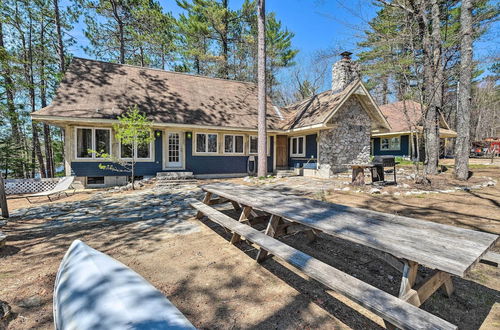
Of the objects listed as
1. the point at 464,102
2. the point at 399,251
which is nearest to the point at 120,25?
the point at 464,102

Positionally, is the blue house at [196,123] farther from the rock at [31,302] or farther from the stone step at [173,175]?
the rock at [31,302]

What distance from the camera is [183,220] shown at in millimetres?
5035

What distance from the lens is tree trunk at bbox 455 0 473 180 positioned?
854 cm

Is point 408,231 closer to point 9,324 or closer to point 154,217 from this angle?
point 9,324

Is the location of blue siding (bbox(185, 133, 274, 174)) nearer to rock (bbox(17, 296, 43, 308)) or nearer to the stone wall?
the stone wall

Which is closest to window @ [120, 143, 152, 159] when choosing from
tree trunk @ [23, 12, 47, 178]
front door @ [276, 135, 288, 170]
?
front door @ [276, 135, 288, 170]

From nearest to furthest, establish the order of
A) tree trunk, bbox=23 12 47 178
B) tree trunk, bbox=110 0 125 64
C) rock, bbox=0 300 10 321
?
1. rock, bbox=0 300 10 321
2. tree trunk, bbox=23 12 47 178
3. tree trunk, bbox=110 0 125 64

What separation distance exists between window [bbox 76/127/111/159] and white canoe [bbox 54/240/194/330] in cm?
930

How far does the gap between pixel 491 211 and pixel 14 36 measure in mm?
26539

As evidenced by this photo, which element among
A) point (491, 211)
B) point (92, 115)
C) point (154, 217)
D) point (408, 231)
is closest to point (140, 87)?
point (92, 115)

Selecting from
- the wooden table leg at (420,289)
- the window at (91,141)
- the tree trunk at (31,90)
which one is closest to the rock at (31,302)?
the wooden table leg at (420,289)

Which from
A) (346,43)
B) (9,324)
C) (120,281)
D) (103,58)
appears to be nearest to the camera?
(120,281)

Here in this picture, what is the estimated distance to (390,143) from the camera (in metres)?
20.9

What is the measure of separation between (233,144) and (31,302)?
35.2 ft
